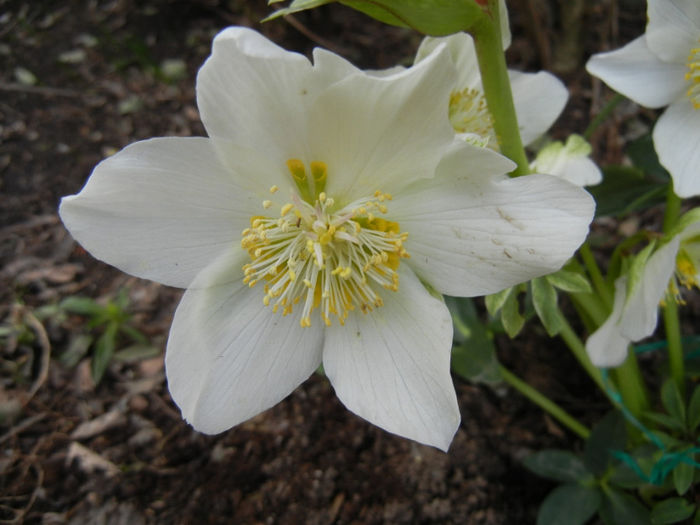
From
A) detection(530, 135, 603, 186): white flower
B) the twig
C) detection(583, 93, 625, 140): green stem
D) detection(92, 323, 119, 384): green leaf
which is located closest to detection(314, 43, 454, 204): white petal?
detection(530, 135, 603, 186): white flower

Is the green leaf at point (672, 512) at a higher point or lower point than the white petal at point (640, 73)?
lower

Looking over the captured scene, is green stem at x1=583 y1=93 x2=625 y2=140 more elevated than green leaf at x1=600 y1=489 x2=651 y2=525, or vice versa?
green stem at x1=583 y1=93 x2=625 y2=140

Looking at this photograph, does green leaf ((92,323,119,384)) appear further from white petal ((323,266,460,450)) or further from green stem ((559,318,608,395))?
green stem ((559,318,608,395))

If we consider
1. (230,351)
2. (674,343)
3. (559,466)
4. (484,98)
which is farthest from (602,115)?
(230,351)

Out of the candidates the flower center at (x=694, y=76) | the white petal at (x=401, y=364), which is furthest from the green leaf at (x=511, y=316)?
the flower center at (x=694, y=76)

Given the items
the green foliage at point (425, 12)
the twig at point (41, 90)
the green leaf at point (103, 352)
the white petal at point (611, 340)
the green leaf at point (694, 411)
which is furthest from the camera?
the twig at point (41, 90)

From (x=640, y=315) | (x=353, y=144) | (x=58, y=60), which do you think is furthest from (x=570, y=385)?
(x=58, y=60)

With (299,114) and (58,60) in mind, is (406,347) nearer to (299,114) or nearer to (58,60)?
(299,114)

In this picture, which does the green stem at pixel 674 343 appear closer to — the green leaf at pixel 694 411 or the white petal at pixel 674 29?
the green leaf at pixel 694 411
